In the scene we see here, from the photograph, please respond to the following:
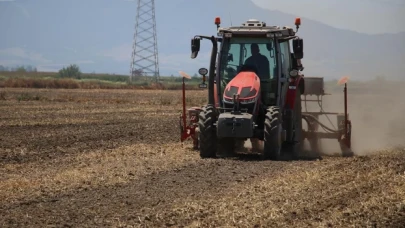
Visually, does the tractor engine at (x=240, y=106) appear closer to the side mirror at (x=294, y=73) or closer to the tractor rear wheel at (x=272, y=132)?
the tractor rear wheel at (x=272, y=132)

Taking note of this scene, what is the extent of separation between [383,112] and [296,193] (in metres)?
14.3

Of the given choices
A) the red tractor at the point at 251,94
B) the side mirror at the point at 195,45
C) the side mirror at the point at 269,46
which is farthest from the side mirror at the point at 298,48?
the side mirror at the point at 195,45

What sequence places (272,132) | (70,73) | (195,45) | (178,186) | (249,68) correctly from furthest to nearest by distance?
1. (70,73)
2. (249,68)
3. (195,45)
4. (272,132)
5. (178,186)

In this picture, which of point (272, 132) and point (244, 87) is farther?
point (244, 87)

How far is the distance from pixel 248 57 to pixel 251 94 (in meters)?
1.10

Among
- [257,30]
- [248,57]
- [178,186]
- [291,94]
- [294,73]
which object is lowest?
[178,186]

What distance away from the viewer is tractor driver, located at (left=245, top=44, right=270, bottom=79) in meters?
15.8

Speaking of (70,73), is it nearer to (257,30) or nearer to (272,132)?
(257,30)

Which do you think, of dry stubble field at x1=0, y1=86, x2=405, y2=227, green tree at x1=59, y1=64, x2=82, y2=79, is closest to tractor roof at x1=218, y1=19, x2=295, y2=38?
dry stubble field at x1=0, y1=86, x2=405, y2=227

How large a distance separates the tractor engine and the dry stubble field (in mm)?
593

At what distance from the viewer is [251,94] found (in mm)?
15117

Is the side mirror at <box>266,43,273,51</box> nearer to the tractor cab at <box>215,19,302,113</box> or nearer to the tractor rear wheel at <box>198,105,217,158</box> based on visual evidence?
the tractor cab at <box>215,19,302,113</box>

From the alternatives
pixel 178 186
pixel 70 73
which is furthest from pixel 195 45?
pixel 70 73

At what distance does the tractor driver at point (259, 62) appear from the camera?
51.8ft
